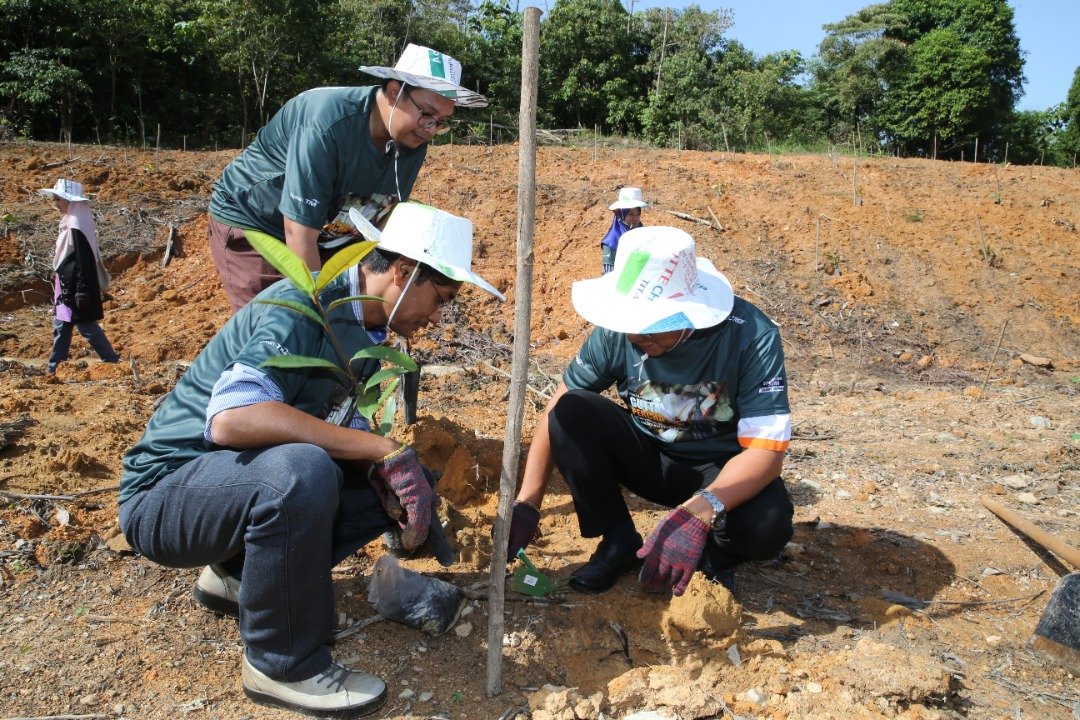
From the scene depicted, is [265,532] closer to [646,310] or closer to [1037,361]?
[646,310]

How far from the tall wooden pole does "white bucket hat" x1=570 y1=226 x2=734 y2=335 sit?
0.38 m

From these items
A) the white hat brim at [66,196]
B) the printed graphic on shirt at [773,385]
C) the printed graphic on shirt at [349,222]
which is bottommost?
the printed graphic on shirt at [773,385]

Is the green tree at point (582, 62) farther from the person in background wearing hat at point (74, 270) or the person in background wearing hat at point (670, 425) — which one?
the person in background wearing hat at point (670, 425)

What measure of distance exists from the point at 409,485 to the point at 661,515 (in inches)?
59.2

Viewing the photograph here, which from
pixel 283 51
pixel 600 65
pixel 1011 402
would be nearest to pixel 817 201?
pixel 1011 402

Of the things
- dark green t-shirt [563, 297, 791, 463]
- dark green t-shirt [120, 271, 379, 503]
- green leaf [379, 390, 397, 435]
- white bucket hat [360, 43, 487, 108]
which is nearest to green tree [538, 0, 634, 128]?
white bucket hat [360, 43, 487, 108]

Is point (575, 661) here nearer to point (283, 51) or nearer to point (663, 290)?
point (663, 290)

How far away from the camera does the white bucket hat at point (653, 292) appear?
7.11 feet

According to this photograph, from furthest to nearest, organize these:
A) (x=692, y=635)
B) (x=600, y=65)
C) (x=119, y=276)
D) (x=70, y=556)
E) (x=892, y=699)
Answer: (x=600, y=65) < (x=119, y=276) < (x=70, y=556) < (x=692, y=635) < (x=892, y=699)

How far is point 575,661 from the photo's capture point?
2289 millimetres

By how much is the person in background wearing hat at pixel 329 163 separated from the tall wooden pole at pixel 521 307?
0.88m

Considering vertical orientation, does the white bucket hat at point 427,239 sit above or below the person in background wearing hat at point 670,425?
above

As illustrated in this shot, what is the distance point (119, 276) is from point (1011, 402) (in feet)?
26.6

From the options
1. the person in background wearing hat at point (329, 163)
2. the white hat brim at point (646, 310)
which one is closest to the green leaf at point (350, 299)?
the white hat brim at point (646, 310)
